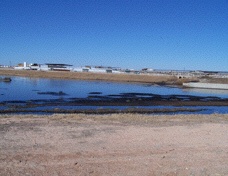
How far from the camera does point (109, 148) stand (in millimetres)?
10438

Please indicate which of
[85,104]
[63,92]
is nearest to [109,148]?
[85,104]

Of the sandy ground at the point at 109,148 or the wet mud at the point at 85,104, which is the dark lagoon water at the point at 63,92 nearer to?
the wet mud at the point at 85,104

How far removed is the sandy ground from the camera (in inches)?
326

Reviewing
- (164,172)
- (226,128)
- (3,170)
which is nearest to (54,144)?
(3,170)

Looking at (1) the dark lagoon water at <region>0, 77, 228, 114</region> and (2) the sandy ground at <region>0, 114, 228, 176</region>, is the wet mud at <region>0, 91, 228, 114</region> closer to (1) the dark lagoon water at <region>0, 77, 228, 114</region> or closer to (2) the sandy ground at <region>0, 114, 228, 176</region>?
(1) the dark lagoon water at <region>0, 77, 228, 114</region>

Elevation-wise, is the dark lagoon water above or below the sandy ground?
below

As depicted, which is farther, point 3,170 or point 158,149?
point 158,149

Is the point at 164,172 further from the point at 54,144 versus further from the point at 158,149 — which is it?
the point at 54,144

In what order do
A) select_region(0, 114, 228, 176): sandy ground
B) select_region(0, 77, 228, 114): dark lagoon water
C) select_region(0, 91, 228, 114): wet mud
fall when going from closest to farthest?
select_region(0, 114, 228, 176): sandy ground
select_region(0, 91, 228, 114): wet mud
select_region(0, 77, 228, 114): dark lagoon water

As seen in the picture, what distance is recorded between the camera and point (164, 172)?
8219 millimetres

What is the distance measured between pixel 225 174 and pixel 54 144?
18.1 ft

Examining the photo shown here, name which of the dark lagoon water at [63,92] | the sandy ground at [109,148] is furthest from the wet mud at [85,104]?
the sandy ground at [109,148]

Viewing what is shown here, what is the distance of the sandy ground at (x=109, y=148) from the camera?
8.28 m

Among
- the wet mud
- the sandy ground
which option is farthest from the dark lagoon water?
the sandy ground
